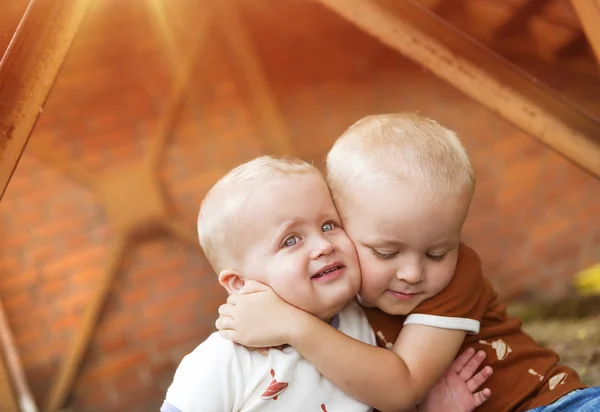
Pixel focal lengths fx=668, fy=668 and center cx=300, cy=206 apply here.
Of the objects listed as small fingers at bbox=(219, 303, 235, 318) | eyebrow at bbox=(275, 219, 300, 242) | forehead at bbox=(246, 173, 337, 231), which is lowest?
small fingers at bbox=(219, 303, 235, 318)

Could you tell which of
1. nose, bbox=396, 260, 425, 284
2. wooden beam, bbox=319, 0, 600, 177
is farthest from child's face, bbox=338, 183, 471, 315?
wooden beam, bbox=319, 0, 600, 177

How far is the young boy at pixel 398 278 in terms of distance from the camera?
1.14 meters

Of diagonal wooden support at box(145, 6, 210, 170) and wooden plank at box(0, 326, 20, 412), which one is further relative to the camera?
diagonal wooden support at box(145, 6, 210, 170)

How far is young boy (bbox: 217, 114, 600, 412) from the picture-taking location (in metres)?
1.14

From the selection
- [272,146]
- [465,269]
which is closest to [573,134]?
[465,269]

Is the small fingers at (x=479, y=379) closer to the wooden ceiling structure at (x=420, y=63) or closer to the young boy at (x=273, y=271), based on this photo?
the young boy at (x=273, y=271)

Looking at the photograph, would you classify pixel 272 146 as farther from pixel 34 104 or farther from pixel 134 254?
pixel 34 104

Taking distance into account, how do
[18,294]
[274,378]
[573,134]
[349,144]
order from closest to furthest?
1. [274,378]
2. [349,144]
3. [573,134]
4. [18,294]

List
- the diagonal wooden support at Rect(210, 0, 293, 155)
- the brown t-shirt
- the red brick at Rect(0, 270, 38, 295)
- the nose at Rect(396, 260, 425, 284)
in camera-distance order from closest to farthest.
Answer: the nose at Rect(396, 260, 425, 284), the brown t-shirt, the red brick at Rect(0, 270, 38, 295), the diagonal wooden support at Rect(210, 0, 293, 155)

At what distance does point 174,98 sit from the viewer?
136 inches

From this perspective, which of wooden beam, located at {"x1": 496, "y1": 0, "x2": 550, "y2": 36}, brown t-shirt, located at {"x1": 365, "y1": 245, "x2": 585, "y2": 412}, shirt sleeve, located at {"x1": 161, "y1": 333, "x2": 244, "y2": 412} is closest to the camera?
shirt sleeve, located at {"x1": 161, "y1": 333, "x2": 244, "y2": 412}

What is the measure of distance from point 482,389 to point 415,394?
0.24 m

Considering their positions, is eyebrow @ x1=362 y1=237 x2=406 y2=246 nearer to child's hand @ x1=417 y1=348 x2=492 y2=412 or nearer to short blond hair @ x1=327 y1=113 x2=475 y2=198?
short blond hair @ x1=327 y1=113 x2=475 y2=198

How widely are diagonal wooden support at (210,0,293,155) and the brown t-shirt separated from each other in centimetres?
231
